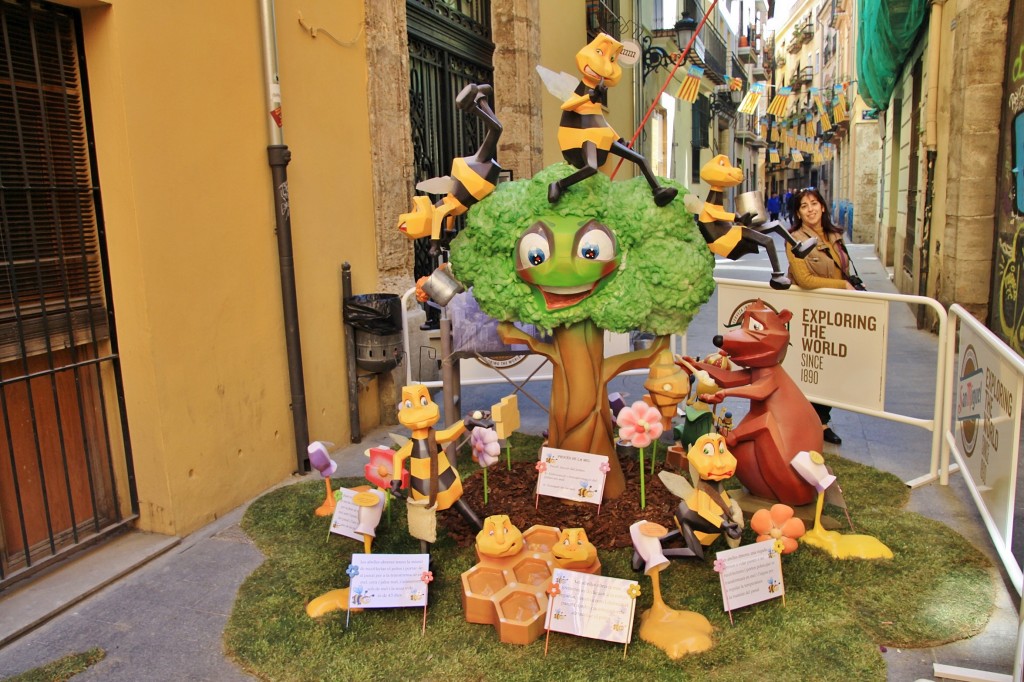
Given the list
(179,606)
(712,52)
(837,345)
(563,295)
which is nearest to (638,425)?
(563,295)

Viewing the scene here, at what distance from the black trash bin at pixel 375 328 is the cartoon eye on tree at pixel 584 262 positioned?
5.06 ft

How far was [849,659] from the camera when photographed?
9.59 ft

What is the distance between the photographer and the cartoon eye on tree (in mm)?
3893

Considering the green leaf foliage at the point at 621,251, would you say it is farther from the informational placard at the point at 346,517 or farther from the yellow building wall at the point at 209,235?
the yellow building wall at the point at 209,235

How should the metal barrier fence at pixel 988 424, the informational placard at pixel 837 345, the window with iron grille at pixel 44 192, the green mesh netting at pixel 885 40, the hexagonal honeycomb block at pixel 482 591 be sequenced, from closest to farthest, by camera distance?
the hexagonal honeycomb block at pixel 482 591 → the metal barrier fence at pixel 988 424 → the window with iron grille at pixel 44 192 → the informational placard at pixel 837 345 → the green mesh netting at pixel 885 40

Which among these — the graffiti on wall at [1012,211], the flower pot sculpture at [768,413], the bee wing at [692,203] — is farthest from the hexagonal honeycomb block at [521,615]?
the graffiti on wall at [1012,211]

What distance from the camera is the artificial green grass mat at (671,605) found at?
2.92 metres

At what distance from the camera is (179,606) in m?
3.53

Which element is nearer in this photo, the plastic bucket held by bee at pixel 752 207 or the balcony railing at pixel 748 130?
the plastic bucket held by bee at pixel 752 207

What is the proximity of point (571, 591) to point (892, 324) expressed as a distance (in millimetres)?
7976

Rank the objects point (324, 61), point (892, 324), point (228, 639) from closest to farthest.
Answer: point (228, 639) → point (324, 61) → point (892, 324)

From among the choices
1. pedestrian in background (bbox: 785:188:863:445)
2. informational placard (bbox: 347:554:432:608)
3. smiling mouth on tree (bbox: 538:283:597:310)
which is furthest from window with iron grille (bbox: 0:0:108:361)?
pedestrian in background (bbox: 785:188:863:445)

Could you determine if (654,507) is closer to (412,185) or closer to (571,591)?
(571,591)

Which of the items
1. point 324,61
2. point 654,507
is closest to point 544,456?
point 654,507
